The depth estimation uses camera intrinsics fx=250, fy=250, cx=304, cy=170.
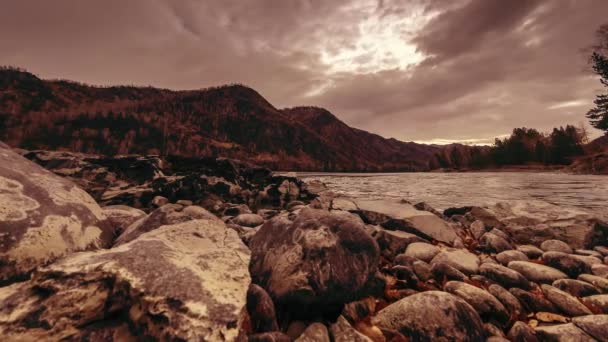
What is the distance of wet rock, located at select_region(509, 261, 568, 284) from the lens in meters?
3.90

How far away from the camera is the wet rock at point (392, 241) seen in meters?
4.93

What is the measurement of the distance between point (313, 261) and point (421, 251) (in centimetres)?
275

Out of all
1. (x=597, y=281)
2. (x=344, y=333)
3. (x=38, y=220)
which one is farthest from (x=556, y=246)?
(x=38, y=220)

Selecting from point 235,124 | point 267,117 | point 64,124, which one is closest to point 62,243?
point 64,124

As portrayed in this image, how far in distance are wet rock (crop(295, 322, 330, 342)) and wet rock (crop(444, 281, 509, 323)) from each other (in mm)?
1923

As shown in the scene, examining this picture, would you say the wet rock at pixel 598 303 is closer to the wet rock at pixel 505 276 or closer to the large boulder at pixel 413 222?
the wet rock at pixel 505 276

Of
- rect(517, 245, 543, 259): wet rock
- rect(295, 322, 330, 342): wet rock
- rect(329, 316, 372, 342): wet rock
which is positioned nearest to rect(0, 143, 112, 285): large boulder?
rect(295, 322, 330, 342): wet rock

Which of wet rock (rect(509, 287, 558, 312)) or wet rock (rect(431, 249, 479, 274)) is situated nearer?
wet rock (rect(509, 287, 558, 312))

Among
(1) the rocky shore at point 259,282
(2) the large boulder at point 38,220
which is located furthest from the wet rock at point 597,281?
(2) the large boulder at point 38,220

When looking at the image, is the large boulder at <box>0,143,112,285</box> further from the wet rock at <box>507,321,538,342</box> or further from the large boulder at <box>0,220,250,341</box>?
the wet rock at <box>507,321,538,342</box>

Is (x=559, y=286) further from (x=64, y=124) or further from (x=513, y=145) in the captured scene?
(x=64, y=124)

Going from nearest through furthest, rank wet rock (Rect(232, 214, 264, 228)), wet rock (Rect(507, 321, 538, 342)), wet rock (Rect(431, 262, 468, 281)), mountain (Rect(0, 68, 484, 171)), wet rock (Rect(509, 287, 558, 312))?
1. wet rock (Rect(507, 321, 538, 342))
2. wet rock (Rect(509, 287, 558, 312))
3. wet rock (Rect(431, 262, 468, 281))
4. wet rock (Rect(232, 214, 264, 228))
5. mountain (Rect(0, 68, 484, 171))

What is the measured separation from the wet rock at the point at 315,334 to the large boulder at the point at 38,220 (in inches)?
102

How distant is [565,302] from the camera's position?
10.7 feet
